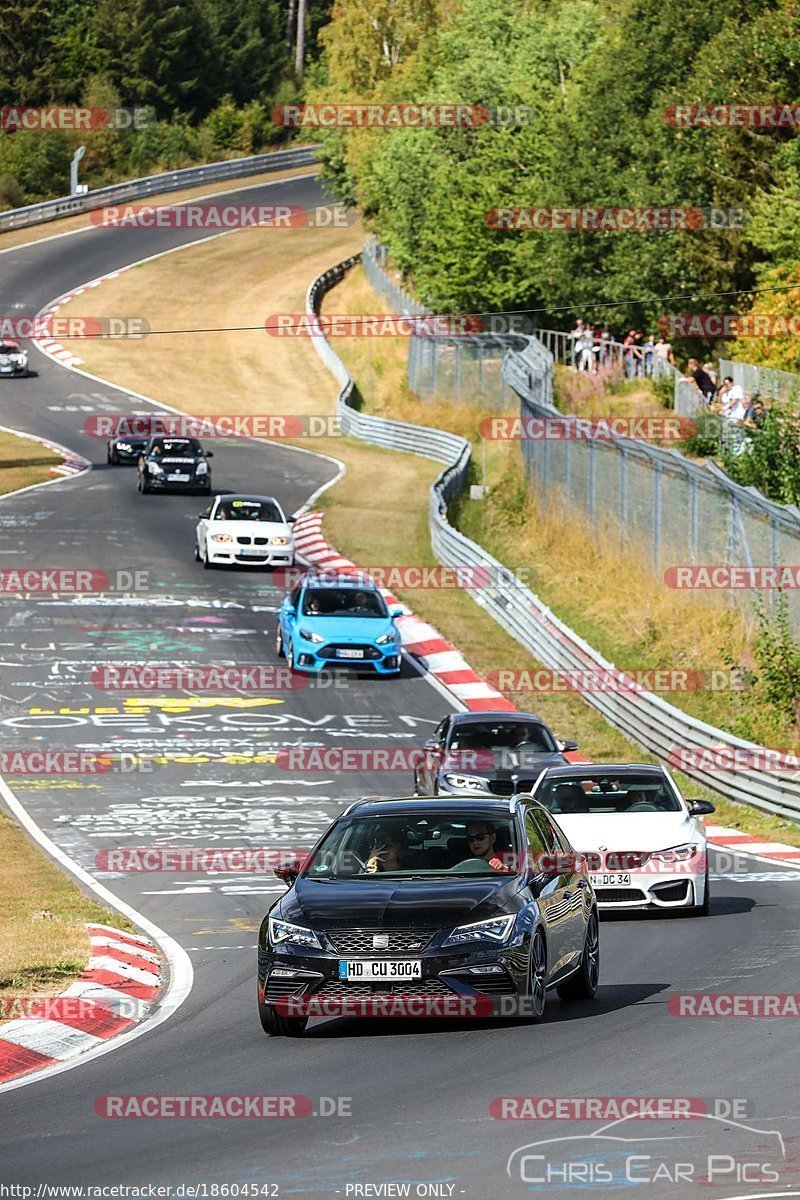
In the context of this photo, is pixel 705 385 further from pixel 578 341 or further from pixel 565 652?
pixel 578 341

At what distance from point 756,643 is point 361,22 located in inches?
2583

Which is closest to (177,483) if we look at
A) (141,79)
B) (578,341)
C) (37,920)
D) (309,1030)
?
(578,341)

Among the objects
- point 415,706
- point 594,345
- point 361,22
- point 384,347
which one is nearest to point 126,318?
point 384,347

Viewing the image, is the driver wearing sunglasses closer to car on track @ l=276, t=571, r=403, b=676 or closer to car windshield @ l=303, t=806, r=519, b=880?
car windshield @ l=303, t=806, r=519, b=880

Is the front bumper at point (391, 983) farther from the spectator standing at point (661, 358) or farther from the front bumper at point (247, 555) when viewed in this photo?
the spectator standing at point (661, 358)

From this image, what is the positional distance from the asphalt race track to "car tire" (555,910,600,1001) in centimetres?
13

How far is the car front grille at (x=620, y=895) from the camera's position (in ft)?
56.9

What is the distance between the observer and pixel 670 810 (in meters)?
18.3

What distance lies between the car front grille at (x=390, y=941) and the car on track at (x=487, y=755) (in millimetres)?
11524

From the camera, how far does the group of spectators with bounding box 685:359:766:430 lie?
1355 inches

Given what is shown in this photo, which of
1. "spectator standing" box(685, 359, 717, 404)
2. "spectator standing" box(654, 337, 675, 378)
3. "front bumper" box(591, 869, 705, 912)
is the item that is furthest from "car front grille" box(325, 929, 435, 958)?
"spectator standing" box(654, 337, 675, 378)

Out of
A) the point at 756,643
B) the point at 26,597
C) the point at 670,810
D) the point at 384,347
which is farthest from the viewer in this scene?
the point at 384,347

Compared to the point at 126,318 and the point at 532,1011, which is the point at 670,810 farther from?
the point at 126,318

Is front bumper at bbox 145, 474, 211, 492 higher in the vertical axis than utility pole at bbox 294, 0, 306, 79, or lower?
lower
